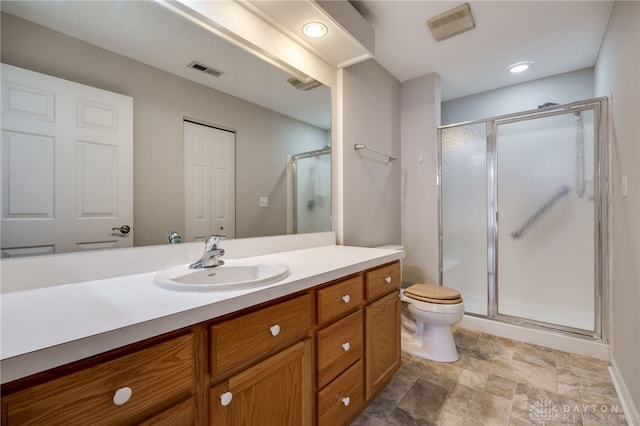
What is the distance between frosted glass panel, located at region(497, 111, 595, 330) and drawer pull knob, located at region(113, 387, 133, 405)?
8.97ft

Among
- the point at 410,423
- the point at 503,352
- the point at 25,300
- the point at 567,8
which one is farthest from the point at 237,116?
the point at 503,352

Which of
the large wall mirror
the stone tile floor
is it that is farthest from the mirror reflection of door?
the stone tile floor

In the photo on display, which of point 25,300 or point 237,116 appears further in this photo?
point 237,116

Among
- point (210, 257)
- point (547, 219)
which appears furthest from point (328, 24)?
point (547, 219)

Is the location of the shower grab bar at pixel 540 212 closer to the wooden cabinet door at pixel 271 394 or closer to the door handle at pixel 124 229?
the wooden cabinet door at pixel 271 394

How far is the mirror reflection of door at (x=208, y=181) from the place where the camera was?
4.05 feet

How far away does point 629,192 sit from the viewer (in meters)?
1.43

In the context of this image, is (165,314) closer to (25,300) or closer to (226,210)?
(25,300)

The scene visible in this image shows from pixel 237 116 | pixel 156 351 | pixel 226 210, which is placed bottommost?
pixel 156 351

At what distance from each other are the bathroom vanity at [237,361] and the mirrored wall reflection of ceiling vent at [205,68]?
0.95 m

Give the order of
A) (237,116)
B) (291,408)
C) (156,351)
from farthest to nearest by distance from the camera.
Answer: (237,116) → (291,408) → (156,351)

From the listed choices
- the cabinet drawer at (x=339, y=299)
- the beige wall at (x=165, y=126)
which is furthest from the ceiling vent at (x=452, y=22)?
the cabinet drawer at (x=339, y=299)

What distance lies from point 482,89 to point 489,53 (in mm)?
760

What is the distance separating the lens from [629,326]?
1.43 m
